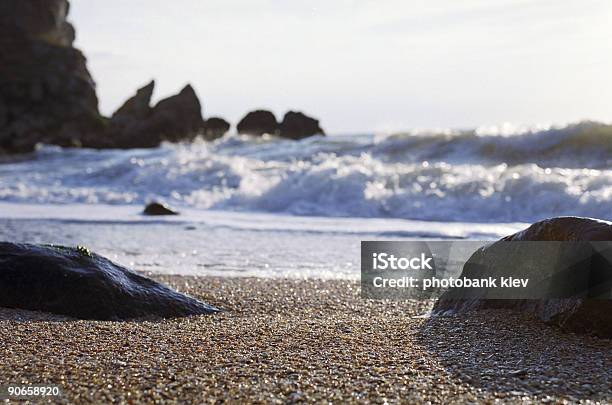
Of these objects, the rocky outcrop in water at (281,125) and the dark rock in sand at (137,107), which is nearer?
the rocky outcrop in water at (281,125)

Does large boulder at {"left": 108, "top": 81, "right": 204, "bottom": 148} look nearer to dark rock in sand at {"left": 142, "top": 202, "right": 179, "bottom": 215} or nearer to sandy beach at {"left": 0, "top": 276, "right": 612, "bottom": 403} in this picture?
dark rock in sand at {"left": 142, "top": 202, "right": 179, "bottom": 215}

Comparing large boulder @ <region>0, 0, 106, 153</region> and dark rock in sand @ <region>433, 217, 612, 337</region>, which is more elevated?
large boulder @ <region>0, 0, 106, 153</region>

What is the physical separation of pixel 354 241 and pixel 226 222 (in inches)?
94.9

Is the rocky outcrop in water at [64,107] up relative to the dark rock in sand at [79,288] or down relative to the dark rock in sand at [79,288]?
up

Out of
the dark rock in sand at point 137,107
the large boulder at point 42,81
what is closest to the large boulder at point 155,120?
the dark rock in sand at point 137,107

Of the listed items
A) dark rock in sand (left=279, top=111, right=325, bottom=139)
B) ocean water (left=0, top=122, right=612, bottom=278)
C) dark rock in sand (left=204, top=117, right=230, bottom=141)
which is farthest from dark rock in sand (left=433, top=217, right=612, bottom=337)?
dark rock in sand (left=204, top=117, right=230, bottom=141)

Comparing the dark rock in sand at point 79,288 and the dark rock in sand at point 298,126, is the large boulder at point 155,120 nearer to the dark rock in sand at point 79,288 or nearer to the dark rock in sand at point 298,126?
the dark rock in sand at point 298,126

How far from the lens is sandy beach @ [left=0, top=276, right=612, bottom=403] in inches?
93.4

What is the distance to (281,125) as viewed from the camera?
128 feet

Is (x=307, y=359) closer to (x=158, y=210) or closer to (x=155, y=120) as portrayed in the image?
(x=158, y=210)

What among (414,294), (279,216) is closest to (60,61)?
(279,216)

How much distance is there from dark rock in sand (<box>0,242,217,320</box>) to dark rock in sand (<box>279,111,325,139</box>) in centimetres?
3346

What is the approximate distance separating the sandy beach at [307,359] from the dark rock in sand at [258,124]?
1407 inches

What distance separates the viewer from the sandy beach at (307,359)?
237 cm
